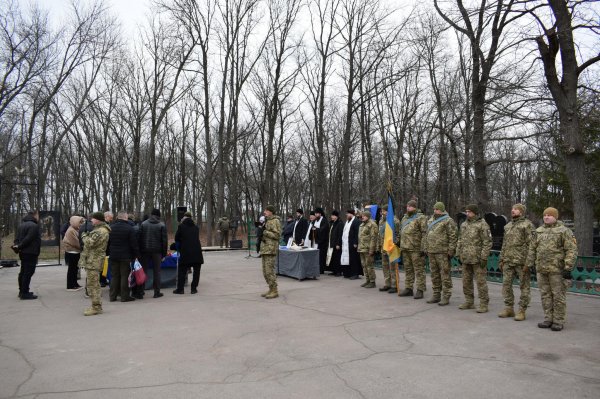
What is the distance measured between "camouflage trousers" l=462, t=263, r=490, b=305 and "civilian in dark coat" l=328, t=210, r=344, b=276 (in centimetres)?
520

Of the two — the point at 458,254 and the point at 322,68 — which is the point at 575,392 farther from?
the point at 322,68

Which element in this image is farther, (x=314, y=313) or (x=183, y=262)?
(x=183, y=262)

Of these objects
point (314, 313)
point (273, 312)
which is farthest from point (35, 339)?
point (314, 313)

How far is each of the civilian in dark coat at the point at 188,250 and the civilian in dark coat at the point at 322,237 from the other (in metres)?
4.82

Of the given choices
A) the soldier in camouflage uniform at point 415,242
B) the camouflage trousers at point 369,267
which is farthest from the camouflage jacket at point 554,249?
the camouflage trousers at point 369,267

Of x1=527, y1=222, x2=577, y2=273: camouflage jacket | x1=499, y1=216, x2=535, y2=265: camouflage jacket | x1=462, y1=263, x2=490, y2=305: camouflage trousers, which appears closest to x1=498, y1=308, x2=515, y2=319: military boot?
x1=462, y1=263, x2=490, y2=305: camouflage trousers

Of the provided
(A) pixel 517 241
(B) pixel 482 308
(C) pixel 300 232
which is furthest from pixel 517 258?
(C) pixel 300 232

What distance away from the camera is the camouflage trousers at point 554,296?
660cm

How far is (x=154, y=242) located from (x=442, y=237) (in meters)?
6.24

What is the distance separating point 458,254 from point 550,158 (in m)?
9.67

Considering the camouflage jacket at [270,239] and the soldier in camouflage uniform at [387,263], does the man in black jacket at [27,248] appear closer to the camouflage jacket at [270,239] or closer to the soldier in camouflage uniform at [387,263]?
the camouflage jacket at [270,239]

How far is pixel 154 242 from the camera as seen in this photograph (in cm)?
993

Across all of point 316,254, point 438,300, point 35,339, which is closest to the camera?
point 35,339

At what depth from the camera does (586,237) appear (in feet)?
42.2
